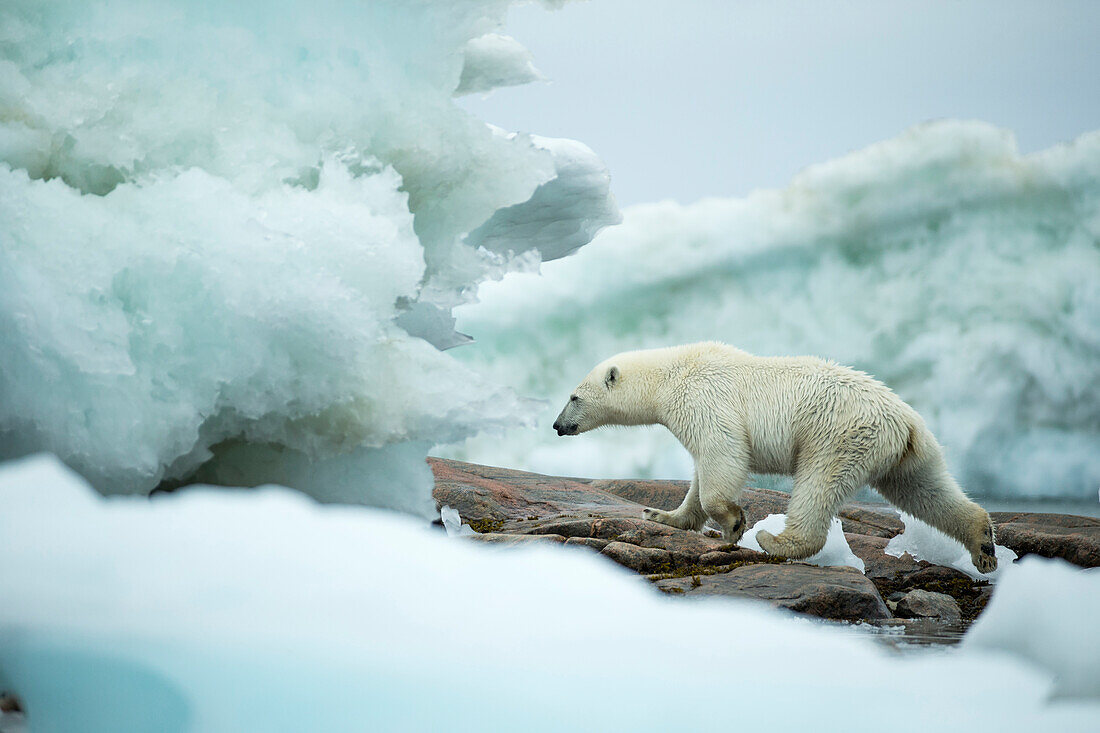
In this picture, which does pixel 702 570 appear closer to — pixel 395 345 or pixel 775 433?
pixel 775 433

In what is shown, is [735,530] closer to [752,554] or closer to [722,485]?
[722,485]

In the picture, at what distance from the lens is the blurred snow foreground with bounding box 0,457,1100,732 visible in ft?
6.18

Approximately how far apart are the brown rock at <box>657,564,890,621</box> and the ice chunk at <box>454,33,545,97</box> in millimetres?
2668

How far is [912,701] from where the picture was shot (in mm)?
1900

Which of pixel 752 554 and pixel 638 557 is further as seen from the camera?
pixel 752 554

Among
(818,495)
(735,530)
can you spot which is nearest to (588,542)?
(818,495)

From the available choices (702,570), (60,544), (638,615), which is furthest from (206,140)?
(702,570)

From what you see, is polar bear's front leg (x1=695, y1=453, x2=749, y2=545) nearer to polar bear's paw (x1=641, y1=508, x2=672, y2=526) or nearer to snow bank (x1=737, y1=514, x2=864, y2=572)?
snow bank (x1=737, y1=514, x2=864, y2=572)

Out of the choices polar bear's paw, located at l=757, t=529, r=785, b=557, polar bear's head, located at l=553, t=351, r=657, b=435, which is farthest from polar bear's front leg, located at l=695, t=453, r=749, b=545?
polar bear's head, located at l=553, t=351, r=657, b=435

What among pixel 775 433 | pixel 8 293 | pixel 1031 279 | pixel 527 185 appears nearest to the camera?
pixel 8 293

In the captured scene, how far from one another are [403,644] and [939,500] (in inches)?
169

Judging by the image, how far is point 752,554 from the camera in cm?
485

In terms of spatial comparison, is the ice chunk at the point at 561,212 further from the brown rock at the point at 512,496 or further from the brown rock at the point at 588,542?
the brown rock at the point at 512,496

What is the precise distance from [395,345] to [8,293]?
119cm
